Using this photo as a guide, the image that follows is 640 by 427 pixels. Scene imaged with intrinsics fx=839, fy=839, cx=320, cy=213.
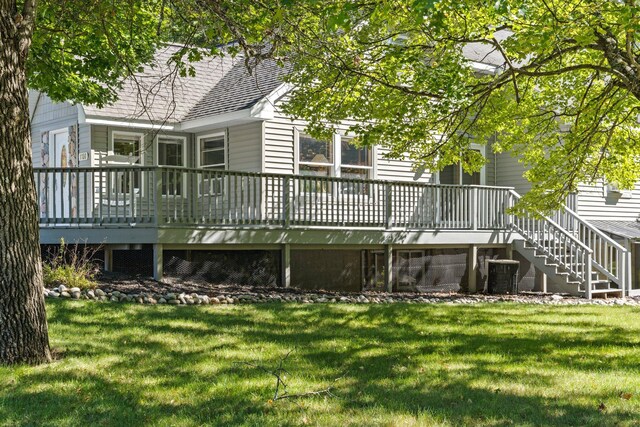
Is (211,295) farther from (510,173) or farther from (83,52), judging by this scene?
(510,173)

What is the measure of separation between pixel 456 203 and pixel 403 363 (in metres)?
11.6

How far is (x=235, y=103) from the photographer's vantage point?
749 inches

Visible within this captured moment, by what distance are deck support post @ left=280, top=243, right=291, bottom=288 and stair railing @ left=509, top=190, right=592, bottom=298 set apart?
5.18m

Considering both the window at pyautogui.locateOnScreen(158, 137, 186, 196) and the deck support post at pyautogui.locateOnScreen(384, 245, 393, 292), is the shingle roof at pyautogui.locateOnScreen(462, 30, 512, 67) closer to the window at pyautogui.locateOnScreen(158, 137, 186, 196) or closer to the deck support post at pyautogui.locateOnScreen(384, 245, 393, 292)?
the deck support post at pyautogui.locateOnScreen(384, 245, 393, 292)

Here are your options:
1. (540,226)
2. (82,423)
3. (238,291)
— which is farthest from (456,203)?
(82,423)

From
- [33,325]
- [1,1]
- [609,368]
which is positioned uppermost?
[1,1]

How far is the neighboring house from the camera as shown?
15727mm

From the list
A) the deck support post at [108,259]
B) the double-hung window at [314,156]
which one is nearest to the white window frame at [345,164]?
the double-hung window at [314,156]

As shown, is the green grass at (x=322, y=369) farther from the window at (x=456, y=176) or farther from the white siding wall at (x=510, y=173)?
the white siding wall at (x=510, y=173)

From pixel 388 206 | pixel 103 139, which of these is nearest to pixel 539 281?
pixel 388 206

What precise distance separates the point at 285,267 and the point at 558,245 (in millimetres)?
7216

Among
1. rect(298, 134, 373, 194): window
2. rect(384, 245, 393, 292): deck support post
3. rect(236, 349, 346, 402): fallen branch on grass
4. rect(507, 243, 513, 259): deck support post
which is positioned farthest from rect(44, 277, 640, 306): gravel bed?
rect(236, 349, 346, 402): fallen branch on grass

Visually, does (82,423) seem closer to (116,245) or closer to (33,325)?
(33,325)

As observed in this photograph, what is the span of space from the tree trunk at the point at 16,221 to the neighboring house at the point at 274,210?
6995 mm
